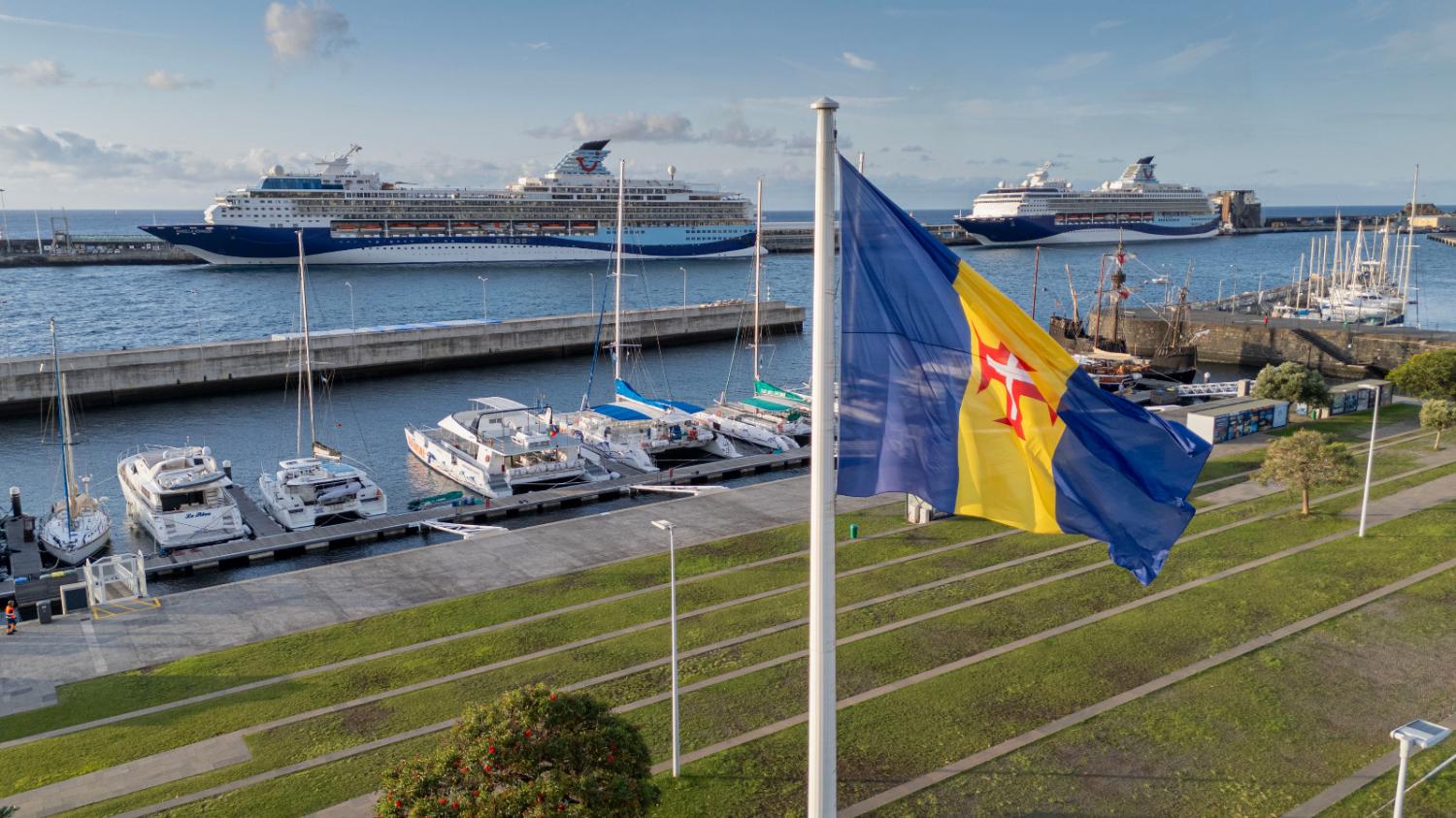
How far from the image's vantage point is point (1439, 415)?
92.4 feet

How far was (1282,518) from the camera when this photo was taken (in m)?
22.4

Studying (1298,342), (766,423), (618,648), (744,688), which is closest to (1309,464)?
(744,688)

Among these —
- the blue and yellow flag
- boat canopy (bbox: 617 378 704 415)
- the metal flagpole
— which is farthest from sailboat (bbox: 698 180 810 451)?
the metal flagpole

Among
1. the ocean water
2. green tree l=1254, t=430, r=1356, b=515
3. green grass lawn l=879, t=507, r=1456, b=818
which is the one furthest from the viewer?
the ocean water

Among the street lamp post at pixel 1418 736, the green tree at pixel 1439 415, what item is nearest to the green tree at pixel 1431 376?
the green tree at pixel 1439 415

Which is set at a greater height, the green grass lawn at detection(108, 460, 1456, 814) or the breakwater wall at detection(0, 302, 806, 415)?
the breakwater wall at detection(0, 302, 806, 415)

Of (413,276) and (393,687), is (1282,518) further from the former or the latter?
(413,276)

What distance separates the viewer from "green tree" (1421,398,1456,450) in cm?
2816

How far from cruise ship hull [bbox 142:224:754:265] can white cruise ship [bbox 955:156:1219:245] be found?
161ft

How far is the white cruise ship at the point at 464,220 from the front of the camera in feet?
335

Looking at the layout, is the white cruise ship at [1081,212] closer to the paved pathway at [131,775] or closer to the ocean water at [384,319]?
the ocean water at [384,319]

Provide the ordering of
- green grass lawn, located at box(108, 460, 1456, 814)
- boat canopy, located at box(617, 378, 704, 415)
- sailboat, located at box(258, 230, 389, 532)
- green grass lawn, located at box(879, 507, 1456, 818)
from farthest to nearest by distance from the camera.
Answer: boat canopy, located at box(617, 378, 704, 415), sailboat, located at box(258, 230, 389, 532), green grass lawn, located at box(108, 460, 1456, 814), green grass lawn, located at box(879, 507, 1456, 818)

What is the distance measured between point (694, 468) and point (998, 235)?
118 meters

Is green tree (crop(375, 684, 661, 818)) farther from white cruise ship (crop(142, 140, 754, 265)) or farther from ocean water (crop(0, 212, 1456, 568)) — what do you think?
white cruise ship (crop(142, 140, 754, 265))
